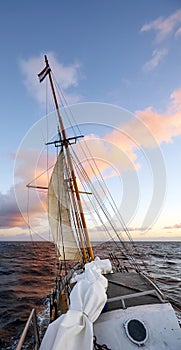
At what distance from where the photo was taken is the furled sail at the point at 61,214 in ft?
58.8

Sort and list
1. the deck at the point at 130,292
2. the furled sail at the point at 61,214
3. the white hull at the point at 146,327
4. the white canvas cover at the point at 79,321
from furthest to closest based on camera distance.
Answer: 1. the furled sail at the point at 61,214
2. the deck at the point at 130,292
3. the white hull at the point at 146,327
4. the white canvas cover at the point at 79,321

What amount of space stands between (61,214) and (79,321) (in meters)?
14.5

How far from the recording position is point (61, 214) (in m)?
18.2

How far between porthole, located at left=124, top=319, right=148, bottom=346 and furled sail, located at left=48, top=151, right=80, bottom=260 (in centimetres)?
1375

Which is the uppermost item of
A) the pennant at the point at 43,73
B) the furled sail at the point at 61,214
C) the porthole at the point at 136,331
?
the pennant at the point at 43,73

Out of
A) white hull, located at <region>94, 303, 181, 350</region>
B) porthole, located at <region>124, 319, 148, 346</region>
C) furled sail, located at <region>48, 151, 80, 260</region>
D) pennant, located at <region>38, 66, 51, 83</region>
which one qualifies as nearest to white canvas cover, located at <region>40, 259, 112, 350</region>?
white hull, located at <region>94, 303, 181, 350</region>

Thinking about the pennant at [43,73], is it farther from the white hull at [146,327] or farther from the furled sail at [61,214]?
the white hull at [146,327]

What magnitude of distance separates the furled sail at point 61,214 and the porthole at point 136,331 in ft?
45.1

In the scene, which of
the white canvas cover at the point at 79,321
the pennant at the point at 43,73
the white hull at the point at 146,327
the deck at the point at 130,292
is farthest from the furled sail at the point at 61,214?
the white hull at the point at 146,327

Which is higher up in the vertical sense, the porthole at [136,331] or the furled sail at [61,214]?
the furled sail at [61,214]

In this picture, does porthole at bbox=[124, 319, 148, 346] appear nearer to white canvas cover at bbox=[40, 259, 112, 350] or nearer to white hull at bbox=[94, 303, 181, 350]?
white hull at bbox=[94, 303, 181, 350]

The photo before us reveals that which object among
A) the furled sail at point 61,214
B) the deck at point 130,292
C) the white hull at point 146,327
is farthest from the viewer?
the furled sail at point 61,214

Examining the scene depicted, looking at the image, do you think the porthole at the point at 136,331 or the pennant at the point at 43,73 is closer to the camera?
the porthole at the point at 136,331

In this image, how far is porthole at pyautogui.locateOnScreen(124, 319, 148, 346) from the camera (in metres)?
4.17
